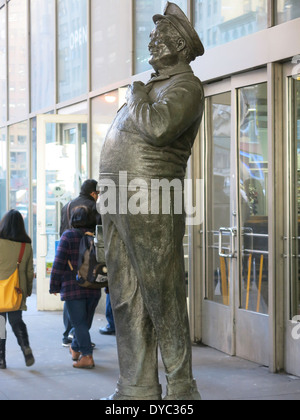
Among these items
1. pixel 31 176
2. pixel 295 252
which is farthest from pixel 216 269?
pixel 31 176

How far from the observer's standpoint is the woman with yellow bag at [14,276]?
7.32 m

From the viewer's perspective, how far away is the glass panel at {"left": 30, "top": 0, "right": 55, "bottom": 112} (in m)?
13.4

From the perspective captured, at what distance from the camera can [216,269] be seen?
27.3 feet

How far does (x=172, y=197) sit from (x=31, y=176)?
10.6 metres

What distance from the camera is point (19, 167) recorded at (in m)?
15.5

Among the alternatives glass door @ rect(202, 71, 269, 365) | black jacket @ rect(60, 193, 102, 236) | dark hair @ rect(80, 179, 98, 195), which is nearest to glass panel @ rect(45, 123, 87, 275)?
black jacket @ rect(60, 193, 102, 236)

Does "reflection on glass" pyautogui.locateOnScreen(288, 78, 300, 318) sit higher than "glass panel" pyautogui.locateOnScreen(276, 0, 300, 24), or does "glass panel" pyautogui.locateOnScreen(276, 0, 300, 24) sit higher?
"glass panel" pyautogui.locateOnScreen(276, 0, 300, 24)

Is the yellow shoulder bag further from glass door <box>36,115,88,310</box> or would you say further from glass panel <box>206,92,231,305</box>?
glass door <box>36,115,88,310</box>

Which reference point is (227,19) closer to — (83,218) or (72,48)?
(83,218)

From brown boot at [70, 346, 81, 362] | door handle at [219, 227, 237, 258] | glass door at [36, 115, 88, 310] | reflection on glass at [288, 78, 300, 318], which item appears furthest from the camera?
glass door at [36, 115, 88, 310]

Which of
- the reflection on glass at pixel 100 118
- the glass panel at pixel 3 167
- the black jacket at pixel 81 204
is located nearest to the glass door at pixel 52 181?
the reflection on glass at pixel 100 118

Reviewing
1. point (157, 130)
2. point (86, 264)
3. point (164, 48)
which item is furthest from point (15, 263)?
point (157, 130)
